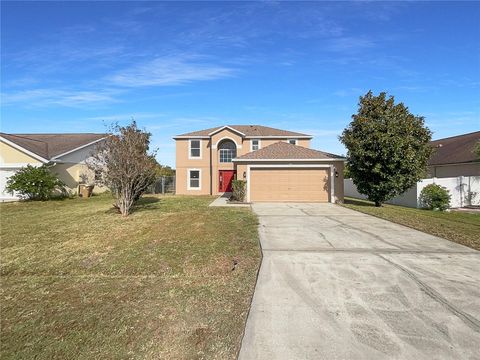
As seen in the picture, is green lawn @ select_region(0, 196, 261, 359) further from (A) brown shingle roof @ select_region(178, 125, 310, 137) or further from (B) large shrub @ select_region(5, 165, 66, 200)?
(A) brown shingle roof @ select_region(178, 125, 310, 137)

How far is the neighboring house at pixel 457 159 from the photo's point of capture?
79.8 feet

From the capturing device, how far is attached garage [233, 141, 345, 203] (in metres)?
20.1

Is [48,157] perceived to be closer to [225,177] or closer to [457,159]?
[225,177]

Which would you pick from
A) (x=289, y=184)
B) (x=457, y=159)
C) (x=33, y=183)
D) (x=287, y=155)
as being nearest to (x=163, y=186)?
(x=33, y=183)

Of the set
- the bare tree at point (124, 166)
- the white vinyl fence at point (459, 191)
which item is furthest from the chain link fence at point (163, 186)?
the white vinyl fence at point (459, 191)

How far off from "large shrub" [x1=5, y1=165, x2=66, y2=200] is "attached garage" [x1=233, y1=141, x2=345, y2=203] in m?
12.0

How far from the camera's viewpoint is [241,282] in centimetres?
534

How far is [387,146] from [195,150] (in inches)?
647

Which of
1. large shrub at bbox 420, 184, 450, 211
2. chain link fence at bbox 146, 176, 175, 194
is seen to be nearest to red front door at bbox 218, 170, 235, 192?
chain link fence at bbox 146, 176, 175, 194

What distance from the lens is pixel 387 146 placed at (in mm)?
16078

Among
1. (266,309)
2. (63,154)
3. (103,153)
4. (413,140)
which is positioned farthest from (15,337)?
(63,154)

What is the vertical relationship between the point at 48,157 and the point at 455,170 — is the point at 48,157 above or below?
above

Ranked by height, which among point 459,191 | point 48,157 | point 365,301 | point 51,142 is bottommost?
point 365,301

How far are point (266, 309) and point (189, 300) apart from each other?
3.77 feet
